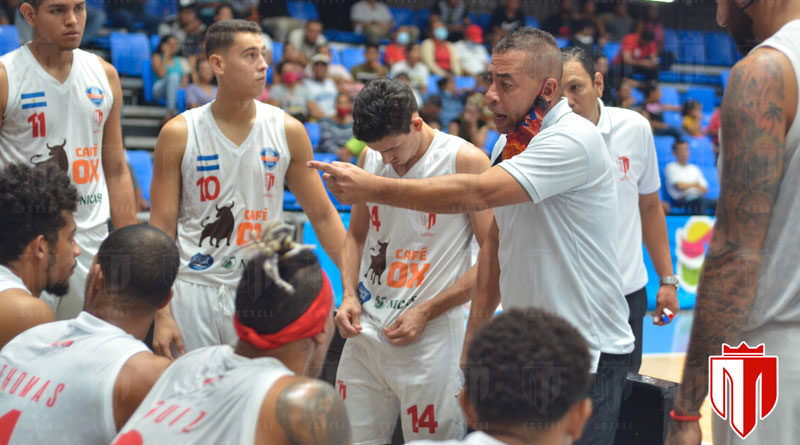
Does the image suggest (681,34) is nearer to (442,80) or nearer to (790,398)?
(442,80)

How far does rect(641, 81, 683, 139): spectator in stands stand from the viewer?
10.0m

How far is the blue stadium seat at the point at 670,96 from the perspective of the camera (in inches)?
442

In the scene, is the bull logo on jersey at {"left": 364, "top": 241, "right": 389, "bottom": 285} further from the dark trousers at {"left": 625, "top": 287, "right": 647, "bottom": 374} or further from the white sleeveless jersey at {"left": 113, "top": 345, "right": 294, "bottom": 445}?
the white sleeveless jersey at {"left": 113, "top": 345, "right": 294, "bottom": 445}

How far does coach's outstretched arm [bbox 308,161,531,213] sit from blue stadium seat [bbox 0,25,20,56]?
6150 mm

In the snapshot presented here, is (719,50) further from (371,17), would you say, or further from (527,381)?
(527,381)

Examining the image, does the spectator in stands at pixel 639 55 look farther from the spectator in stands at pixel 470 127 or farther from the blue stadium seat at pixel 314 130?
the blue stadium seat at pixel 314 130

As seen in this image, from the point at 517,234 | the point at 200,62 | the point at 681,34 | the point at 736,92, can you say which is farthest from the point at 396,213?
the point at 681,34

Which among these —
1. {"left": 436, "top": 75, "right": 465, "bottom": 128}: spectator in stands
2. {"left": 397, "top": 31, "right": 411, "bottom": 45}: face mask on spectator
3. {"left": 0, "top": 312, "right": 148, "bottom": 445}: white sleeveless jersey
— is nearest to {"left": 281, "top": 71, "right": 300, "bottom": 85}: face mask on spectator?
{"left": 436, "top": 75, "right": 465, "bottom": 128}: spectator in stands

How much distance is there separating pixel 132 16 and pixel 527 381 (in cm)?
864

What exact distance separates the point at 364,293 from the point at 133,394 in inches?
59.4

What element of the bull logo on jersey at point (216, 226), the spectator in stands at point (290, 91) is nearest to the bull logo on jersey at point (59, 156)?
the bull logo on jersey at point (216, 226)

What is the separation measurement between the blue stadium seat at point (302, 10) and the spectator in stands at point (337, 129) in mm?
2356

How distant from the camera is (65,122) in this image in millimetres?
3584

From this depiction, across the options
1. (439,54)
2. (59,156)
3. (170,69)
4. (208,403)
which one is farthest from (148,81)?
(208,403)
